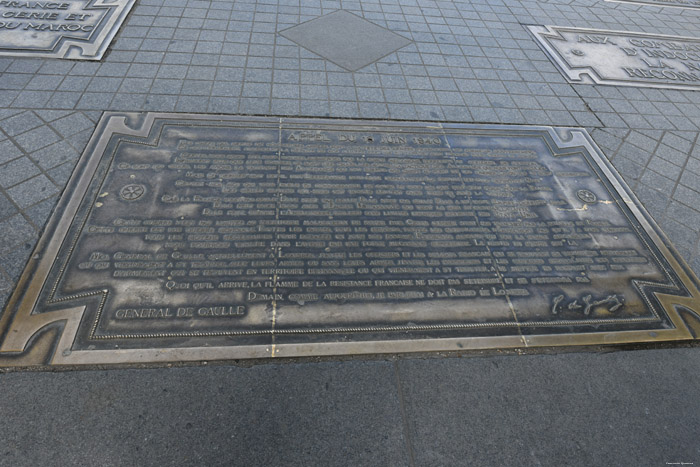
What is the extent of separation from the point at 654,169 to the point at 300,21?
559 cm

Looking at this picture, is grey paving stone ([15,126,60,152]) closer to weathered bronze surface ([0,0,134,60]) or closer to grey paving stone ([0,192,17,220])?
grey paving stone ([0,192,17,220])

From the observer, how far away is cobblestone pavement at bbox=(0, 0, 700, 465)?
244 cm

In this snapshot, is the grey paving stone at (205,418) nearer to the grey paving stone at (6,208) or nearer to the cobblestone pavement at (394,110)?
the cobblestone pavement at (394,110)

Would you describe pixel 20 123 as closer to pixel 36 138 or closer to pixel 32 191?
pixel 36 138

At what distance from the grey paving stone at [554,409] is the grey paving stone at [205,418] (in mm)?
253

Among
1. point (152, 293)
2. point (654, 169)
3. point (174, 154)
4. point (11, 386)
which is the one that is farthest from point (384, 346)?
point (654, 169)

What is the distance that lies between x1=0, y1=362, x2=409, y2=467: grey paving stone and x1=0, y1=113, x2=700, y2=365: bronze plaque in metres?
0.17

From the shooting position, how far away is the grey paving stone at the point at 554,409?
2428 millimetres

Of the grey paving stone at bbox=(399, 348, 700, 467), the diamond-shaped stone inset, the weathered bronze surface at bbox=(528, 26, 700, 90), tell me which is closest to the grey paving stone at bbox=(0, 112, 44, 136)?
the diamond-shaped stone inset

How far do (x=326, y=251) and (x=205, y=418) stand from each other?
5.10 ft

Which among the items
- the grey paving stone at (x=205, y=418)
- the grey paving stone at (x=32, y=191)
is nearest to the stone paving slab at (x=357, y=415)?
the grey paving stone at (x=205, y=418)
